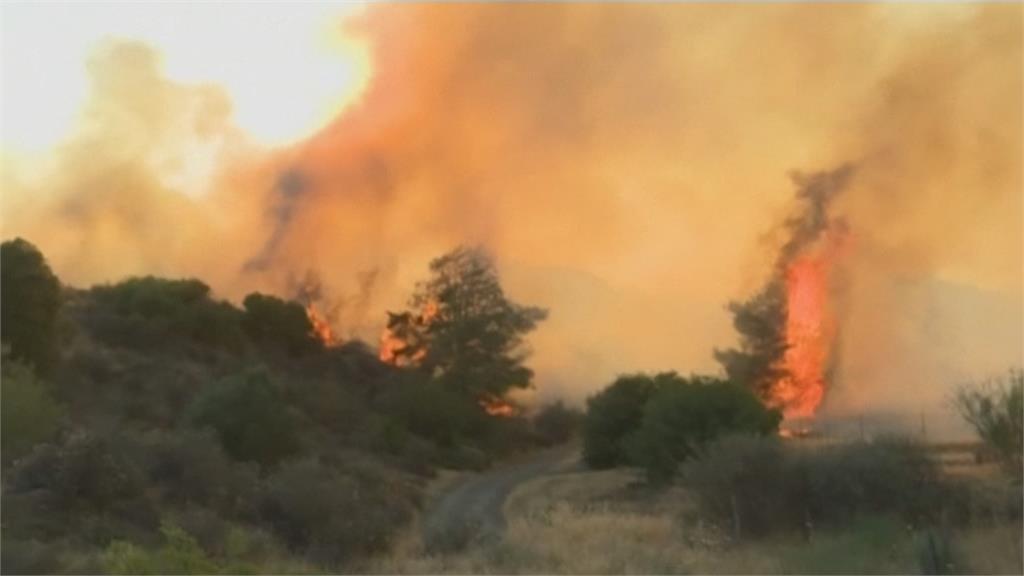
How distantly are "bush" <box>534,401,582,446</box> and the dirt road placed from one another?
1.20 ft

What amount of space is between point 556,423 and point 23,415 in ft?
57.4

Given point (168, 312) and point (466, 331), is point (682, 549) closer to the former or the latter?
point (466, 331)

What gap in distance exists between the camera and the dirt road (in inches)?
883

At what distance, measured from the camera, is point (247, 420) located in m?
32.2

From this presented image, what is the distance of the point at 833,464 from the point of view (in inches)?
922

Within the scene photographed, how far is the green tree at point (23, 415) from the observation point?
Answer: 68.5ft

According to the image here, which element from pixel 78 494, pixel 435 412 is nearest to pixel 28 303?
pixel 435 412

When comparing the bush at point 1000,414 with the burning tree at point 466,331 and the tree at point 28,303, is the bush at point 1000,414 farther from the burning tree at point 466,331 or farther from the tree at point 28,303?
the tree at point 28,303

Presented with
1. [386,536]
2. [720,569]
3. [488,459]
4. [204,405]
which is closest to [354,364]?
[488,459]

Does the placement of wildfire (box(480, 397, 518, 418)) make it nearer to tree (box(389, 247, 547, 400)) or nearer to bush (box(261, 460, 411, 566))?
tree (box(389, 247, 547, 400))

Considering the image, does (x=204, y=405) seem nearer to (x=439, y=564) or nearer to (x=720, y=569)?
(x=439, y=564)

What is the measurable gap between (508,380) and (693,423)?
754cm

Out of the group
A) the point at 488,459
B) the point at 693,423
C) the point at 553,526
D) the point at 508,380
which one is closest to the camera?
the point at 553,526

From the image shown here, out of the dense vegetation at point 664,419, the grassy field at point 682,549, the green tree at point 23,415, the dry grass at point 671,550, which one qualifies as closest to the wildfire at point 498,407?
the dense vegetation at point 664,419
